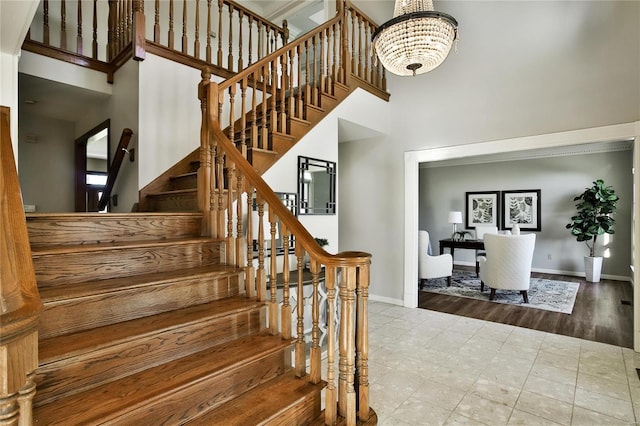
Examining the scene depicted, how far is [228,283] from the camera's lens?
2.15 m

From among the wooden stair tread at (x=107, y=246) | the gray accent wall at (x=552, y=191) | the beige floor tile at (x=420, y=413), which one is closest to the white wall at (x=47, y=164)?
the wooden stair tread at (x=107, y=246)

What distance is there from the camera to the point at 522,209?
728 centimetres

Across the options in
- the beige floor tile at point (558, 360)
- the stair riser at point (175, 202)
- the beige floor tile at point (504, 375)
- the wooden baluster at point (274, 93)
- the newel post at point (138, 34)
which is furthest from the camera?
the wooden baluster at point (274, 93)

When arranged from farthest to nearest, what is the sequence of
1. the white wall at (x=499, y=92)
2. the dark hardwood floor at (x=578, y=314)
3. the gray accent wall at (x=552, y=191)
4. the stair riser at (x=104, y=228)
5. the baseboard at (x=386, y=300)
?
the gray accent wall at (x=552, y=191) → the baseboard at (x=386, y=300) → the dark hardwood floor at (x=578, y=314) → the white wall at (x=499, y=92) → the stair riser at (x=104, y=228)

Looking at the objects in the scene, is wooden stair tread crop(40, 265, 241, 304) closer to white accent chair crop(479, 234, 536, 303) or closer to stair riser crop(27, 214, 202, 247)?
stair riser crop(27, 214, 202, 247)

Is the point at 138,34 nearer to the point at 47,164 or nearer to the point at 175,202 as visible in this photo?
the point at 175,202

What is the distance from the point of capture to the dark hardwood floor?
143 inches

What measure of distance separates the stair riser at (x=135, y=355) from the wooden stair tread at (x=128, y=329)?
26 mm

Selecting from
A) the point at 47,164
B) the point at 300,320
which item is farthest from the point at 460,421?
the point at 47,164

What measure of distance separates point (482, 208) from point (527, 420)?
6372mm

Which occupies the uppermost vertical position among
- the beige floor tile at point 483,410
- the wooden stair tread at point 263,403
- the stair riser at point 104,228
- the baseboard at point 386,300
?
the stair riser at point 104,228

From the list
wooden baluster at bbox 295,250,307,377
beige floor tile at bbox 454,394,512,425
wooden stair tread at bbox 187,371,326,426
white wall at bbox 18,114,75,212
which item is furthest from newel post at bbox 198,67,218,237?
white wall at bbox 18,114,75,212

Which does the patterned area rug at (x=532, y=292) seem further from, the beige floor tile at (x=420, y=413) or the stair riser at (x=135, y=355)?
the stair riser at (x=135, y=355)

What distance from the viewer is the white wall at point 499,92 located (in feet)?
10.7
